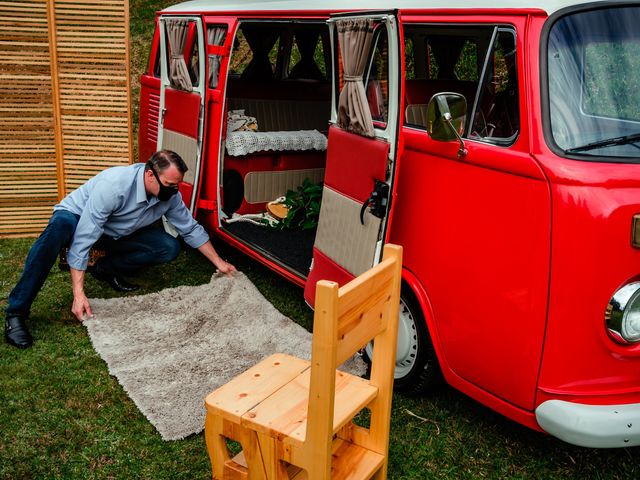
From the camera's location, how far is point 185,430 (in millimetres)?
3887

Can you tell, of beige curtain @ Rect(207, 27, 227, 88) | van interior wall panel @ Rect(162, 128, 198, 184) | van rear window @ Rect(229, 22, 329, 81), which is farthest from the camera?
van rear window @ Rect(229, 22, 329, 81)

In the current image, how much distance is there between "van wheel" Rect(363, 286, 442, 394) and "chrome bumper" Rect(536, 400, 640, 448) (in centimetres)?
91

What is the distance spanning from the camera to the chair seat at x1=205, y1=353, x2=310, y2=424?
118 inches

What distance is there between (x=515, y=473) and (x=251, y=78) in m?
4.56

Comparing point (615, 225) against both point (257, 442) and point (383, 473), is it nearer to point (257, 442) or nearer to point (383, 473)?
point (383, 473)

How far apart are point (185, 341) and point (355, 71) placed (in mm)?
2110

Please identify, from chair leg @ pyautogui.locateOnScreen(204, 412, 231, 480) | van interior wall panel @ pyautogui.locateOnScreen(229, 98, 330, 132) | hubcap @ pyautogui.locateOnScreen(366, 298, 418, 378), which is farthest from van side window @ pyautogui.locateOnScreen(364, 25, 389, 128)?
van interior wall panel @ pyautogui.locateOnScreen(229, 98, 330, 132)

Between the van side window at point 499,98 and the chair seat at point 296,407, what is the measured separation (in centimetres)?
132

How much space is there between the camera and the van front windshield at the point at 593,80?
323 centimetres

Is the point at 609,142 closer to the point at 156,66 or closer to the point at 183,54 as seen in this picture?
the point at 183,54

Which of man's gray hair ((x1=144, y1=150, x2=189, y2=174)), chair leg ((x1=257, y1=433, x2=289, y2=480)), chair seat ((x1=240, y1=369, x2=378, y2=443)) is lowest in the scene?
chair leg ((x1=257, y1=433, x2=289, y2=480))

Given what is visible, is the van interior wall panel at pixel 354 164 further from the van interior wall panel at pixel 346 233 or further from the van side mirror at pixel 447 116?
the van side mirror at pixel 447 116

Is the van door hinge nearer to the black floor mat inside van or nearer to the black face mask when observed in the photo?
the black floor mat inside van

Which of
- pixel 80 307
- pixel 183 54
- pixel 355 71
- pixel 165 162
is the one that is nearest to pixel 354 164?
pixel 355 71
